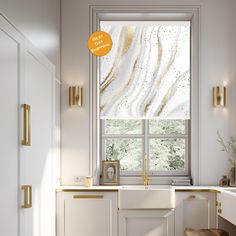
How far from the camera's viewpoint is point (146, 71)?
199 inches

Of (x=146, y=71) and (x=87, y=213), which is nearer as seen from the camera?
(x=87, y=213)

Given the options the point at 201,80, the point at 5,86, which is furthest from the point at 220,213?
the point at 5,86

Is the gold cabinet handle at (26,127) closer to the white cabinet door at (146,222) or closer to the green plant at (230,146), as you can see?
the white cabinet door at (146,222)

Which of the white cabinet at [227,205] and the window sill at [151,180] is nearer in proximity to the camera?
the white cabinet at [227,205]

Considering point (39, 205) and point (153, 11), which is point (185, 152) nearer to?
point (153, 11)

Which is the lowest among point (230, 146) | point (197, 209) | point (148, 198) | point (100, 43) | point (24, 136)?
point (197, 209)

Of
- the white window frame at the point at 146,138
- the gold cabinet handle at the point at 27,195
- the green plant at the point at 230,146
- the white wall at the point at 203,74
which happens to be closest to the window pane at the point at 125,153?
the white window frame at the point at 146,138

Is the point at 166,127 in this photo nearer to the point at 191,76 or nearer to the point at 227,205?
the point at 191,76

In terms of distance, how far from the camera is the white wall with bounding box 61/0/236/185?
483 centimetres

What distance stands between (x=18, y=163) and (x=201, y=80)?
2434 millimetres

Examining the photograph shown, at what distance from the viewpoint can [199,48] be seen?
4.88 metres

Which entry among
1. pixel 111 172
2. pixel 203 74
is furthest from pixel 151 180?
pixel 203 74

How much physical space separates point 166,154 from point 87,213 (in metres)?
1.16

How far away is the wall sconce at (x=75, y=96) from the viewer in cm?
478
